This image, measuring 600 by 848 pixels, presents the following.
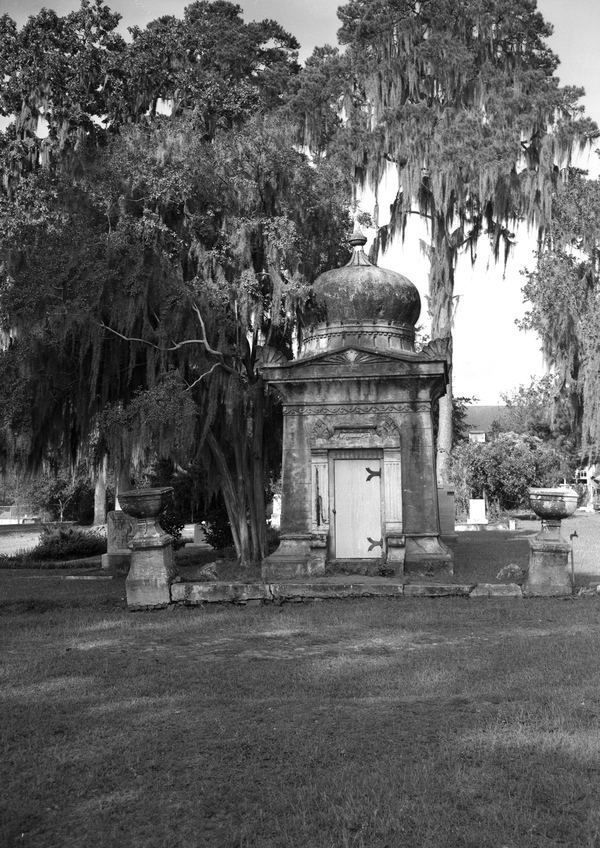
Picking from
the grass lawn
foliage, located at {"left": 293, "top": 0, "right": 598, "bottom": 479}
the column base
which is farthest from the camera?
foliage, located at {"left": 293, "top": 0, "right": 598, "bottom": 479}

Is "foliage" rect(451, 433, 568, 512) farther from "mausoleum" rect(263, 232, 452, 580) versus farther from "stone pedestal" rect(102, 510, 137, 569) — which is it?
"mausoleum" rect(263, 232, 452, 580)

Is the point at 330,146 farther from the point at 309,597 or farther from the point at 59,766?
the point at 59,766

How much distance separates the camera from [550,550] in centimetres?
1137

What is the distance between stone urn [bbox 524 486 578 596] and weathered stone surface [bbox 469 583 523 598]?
0.47ft

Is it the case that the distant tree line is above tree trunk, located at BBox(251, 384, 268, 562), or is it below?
above

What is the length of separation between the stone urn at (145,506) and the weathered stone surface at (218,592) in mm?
784

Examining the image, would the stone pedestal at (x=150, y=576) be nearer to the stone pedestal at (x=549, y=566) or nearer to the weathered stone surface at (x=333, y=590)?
the weathered stone surface at (x=333, y=590)

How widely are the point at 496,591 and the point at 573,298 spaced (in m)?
20.0

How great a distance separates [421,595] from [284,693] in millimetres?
4992

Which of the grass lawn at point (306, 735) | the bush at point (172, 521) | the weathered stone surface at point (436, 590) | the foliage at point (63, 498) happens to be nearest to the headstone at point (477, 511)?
the bush at point (172, 521)

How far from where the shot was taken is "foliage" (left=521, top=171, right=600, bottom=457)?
89.8ft

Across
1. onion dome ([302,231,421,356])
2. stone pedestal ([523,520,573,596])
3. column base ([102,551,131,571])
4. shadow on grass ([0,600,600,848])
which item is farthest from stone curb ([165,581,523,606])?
column base ([102,551,131,571])

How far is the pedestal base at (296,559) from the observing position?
41.2ft

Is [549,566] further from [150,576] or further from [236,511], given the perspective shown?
[236,511]
